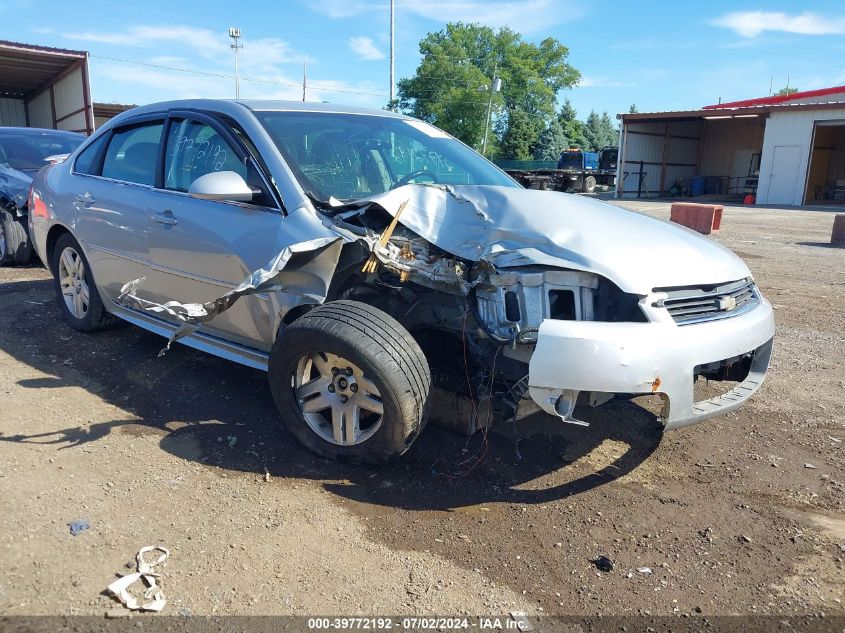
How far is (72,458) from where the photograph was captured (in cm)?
341

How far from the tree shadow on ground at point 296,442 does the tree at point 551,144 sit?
5289 centimetres

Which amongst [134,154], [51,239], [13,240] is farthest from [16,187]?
[134,154]

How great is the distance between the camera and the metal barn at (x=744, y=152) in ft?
90.1

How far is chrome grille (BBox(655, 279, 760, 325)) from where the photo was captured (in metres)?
3.00

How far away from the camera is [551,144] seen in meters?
55.5

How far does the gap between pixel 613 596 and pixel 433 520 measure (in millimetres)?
831

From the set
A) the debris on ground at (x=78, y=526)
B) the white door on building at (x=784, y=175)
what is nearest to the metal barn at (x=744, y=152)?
the white door on building at (x=784, y=175)

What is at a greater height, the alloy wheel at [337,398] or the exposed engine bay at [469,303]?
the exposed engine bay at [469,303]

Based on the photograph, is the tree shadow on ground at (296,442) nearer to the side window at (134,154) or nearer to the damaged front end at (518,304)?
the damaged front end at (518,304)

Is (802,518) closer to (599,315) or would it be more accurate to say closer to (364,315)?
(599,315)

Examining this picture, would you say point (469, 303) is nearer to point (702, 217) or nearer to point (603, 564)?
point (603, 564)

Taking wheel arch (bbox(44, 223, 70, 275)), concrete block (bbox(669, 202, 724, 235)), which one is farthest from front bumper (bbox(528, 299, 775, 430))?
concrete block (bbox(669, 202, 724, 235))

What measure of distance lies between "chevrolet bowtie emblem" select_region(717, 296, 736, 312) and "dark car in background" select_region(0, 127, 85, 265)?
7.57 meters

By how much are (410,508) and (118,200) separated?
9.94ft
